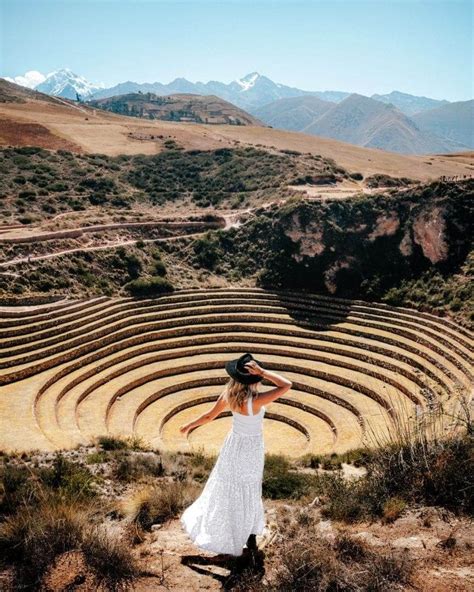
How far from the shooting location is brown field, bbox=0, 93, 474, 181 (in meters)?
55.0

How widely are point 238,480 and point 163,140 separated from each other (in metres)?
64.1

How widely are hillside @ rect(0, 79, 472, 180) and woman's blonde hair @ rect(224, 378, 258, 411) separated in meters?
47.8

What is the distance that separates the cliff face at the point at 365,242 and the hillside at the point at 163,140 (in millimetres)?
15809

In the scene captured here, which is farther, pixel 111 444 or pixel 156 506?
pixel 111 444

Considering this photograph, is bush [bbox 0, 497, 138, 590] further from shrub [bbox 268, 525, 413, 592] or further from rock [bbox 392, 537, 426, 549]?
rock [bbox 392, 537, 426, 549]

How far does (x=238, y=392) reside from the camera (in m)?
6.46

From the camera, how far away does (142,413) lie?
21016 mm

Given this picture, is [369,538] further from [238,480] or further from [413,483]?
[238,480]

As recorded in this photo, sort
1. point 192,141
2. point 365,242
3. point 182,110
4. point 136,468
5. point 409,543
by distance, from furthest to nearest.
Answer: point 182,110 < point 192,141 < point 365,242 < point 136,468 < point 409,543

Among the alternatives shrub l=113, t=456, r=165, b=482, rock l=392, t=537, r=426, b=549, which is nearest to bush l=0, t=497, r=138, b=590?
rock l=392, t=537, r=426, b=549

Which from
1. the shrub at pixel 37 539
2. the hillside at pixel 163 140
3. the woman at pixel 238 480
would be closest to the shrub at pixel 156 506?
the shrub at pixel 37 539

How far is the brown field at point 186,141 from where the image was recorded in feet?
180

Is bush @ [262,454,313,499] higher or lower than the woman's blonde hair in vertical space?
lower

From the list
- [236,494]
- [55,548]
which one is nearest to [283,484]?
[236,494]
